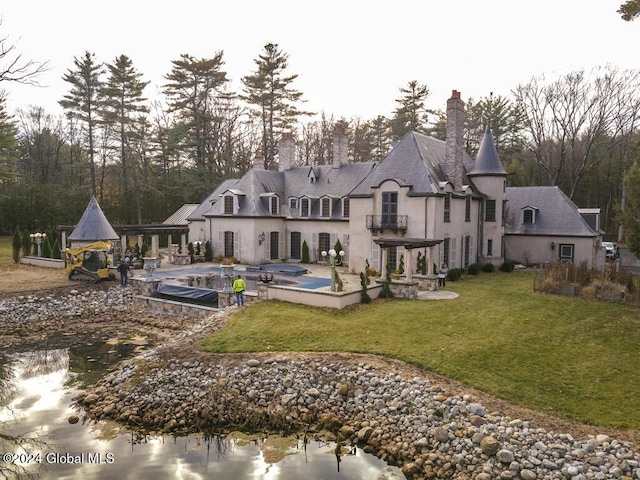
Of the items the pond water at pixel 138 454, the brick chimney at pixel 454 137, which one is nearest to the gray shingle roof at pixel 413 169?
the brick chimney at pixel 454 137

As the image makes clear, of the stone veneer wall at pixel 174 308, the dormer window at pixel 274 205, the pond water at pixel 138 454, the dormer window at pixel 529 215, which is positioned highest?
the dormer window at pixel 274 205

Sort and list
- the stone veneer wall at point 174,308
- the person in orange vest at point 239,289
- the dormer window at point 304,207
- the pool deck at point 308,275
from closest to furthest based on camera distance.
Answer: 1. the person in orange vest at point 239,289
2. the stone veneer wall at point 174,308
3. the pool deck at point 308,275
4. the dormer window at point 304,207

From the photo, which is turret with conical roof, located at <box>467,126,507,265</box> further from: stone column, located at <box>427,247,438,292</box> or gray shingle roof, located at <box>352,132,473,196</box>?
stone column, located at <box>427,247,438,292</box>

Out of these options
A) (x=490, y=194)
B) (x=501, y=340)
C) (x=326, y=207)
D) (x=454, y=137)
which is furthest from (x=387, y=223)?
(x=501, y=340)

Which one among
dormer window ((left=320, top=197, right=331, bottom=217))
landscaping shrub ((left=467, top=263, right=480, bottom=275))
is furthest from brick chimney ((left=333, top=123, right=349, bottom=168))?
landscaping shrub ((left=467, top=263, right=480, bottom=275))

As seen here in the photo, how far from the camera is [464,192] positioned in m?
23.3

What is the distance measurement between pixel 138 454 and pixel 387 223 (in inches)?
618

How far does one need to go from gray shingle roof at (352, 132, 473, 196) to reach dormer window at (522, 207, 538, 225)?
A: 289 inches

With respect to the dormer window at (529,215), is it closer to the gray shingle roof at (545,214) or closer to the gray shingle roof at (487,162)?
the gray shingle roof at (545,214)

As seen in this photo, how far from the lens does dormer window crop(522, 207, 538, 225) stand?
27.5 metres

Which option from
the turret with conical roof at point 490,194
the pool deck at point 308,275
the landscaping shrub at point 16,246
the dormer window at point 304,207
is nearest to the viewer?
the pool deck at point 308,275

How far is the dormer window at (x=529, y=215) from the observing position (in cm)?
2750

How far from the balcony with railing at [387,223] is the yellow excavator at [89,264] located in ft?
44.2

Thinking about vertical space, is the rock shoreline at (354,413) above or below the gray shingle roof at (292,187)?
below
